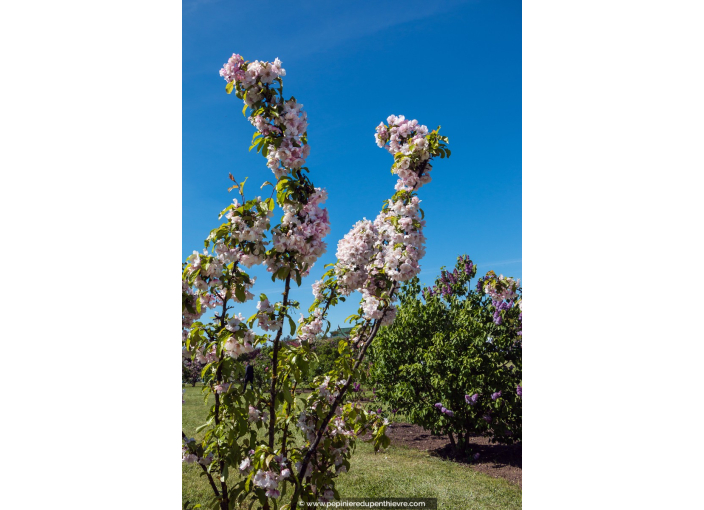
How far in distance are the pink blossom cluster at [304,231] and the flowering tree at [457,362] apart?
3.20 m

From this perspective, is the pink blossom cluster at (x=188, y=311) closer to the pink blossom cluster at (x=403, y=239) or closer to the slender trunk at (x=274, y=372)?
the slender trunk at (x=274, y=372)

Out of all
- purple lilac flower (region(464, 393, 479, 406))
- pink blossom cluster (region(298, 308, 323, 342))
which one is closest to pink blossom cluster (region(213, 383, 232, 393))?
pink blossom cluster (region(298, 308, 323, 342))

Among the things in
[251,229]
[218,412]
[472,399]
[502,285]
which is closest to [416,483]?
[472,399]

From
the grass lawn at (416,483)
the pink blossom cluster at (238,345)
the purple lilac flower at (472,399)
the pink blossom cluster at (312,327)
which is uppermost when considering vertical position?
the pink blossom cluster at (312,327)

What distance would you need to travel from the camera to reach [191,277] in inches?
67.2

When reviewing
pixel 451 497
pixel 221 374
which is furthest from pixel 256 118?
pixel 451 497

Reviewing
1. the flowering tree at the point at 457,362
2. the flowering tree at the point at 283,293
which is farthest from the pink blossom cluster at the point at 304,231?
the flowering tree at the point at 457,362

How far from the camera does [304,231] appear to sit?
5.71ft

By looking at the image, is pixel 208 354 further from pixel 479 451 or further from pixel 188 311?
pixel 479 451

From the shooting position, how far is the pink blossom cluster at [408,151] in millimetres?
2139

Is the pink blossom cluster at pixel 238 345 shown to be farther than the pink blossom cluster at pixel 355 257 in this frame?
No

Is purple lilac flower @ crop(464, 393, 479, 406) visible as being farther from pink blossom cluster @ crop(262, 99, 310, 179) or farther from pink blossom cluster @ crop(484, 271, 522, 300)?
pink blossom cluster @ crop(262, 99, 310, 179)

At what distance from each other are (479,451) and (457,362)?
123 cm

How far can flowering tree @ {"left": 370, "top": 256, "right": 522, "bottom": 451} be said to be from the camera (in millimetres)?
4945
